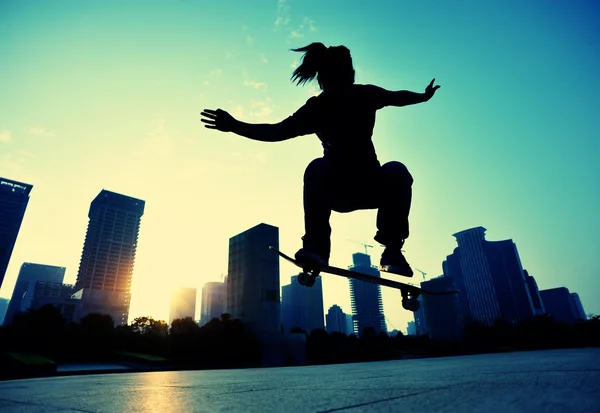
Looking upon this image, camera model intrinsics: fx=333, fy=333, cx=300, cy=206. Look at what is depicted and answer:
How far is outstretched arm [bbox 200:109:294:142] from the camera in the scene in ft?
13.8

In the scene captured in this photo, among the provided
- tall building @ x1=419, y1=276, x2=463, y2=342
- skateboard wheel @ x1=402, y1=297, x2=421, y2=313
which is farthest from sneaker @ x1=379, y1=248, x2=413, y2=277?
tall building @ x1=419, y1=276, x2=463, y2=342

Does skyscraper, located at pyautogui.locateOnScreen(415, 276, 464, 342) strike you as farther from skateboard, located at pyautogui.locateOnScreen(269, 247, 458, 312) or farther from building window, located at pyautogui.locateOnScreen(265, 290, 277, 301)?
skateboard, located at pyautogui.locateOnScreen(269, 247, 458, 312)

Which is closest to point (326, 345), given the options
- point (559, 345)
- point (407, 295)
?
point (559, 345)

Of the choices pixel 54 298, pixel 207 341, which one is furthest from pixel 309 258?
pixel 54 298

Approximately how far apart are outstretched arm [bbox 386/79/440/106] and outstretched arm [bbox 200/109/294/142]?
154cm

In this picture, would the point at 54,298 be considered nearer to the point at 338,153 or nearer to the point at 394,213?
the point at 338,153

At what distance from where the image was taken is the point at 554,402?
1449 mm

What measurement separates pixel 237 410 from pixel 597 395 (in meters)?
Answer: 1.77

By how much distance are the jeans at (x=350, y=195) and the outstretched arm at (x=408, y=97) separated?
3.02 feet

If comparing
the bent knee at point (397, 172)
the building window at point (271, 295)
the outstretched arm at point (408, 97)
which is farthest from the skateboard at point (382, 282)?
the building window at point (271, 295)

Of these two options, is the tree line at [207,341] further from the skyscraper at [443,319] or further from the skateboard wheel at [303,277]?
the skateboard wheel at [303,277]

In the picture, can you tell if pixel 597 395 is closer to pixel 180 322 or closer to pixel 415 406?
pixel 415 406

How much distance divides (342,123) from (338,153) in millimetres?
404

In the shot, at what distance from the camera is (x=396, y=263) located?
4.71 metres
